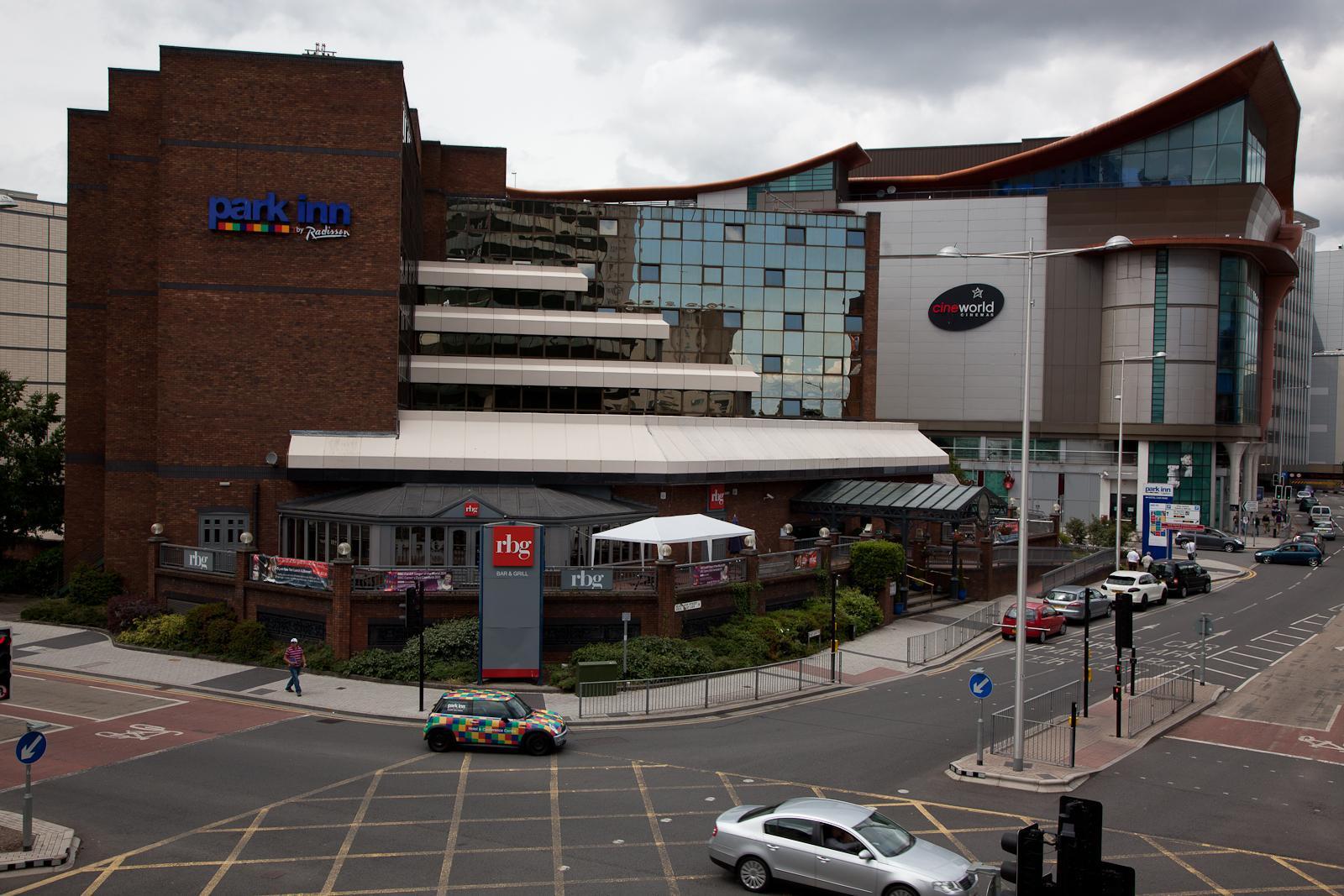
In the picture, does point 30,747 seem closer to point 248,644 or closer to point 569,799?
point 569,799

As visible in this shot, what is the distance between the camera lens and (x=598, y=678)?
28.2m

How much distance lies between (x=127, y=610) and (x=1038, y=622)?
30801mm

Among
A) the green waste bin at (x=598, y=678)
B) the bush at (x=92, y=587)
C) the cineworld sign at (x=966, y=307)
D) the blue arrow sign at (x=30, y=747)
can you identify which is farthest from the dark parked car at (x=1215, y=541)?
the blue arrow sign at (x=30, y=747)

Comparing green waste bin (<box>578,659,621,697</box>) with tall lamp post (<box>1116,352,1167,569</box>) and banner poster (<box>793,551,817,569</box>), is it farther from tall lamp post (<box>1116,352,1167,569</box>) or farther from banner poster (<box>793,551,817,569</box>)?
tall lamp post (<box>1116,352,1167,569</box>)

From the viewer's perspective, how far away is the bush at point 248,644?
105 ft

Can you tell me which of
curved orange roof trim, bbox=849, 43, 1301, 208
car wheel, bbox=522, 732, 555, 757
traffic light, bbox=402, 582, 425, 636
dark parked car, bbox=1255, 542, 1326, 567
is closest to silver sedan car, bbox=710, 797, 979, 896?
car wheel, bbox=522, 732, 555, 757

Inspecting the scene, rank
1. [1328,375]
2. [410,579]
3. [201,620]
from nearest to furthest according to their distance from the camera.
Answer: [410,579] < [201,620] < [1328,375]

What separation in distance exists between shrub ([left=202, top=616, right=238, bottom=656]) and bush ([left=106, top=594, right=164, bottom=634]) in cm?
377

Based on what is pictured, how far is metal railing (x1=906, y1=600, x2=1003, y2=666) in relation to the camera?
3356cm

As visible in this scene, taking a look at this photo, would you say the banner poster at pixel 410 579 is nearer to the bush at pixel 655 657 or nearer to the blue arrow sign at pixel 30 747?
the bush at pixel 655 657

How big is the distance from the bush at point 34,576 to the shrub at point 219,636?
1550 centimetres

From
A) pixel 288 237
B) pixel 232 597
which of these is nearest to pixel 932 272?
pixel 288 237

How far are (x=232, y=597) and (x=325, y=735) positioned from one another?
1169 centimetres

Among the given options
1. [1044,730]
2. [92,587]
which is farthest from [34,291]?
[1044,730]
